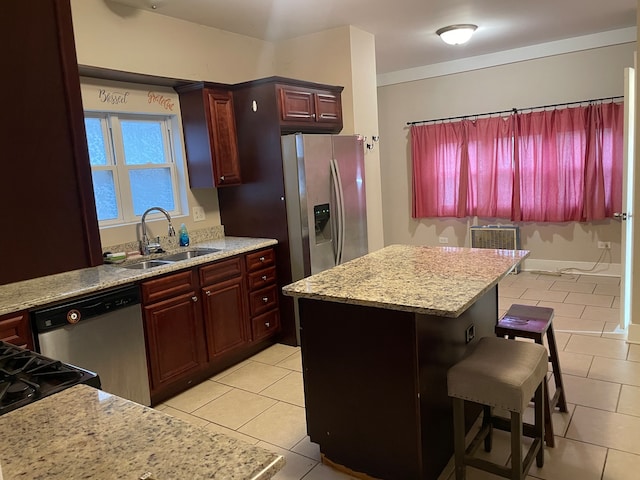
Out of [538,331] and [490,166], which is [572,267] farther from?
[538,331]

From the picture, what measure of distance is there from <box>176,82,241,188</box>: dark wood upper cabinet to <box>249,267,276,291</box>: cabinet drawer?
0.78 m

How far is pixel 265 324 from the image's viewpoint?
Answer: 12.9 ft

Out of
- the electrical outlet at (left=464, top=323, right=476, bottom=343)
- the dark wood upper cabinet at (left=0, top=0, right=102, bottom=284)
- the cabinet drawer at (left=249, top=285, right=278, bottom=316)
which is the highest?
the dark wood upper cabinet at (left=0, top=0, right=102, bottom=284)

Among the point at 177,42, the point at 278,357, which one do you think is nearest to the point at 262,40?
the point at 177,42

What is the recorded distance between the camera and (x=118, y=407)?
1223mm

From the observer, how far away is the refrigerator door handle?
13.0 feet

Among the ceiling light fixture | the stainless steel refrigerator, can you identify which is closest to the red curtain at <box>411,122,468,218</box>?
the ceiling light fixture

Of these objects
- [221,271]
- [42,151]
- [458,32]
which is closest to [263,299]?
[221,271]

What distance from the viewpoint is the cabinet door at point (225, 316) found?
3.42 m

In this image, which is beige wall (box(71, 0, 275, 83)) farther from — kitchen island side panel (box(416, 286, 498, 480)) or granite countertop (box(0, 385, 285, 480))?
kitchen island side panel (box(416, 286, 498, 480))

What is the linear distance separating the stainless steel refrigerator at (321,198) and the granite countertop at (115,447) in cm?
265

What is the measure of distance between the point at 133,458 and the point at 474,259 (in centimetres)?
211

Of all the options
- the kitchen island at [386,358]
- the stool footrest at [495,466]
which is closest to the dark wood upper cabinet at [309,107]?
the kitchen island at [386,358]

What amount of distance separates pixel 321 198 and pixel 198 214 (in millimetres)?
1100
